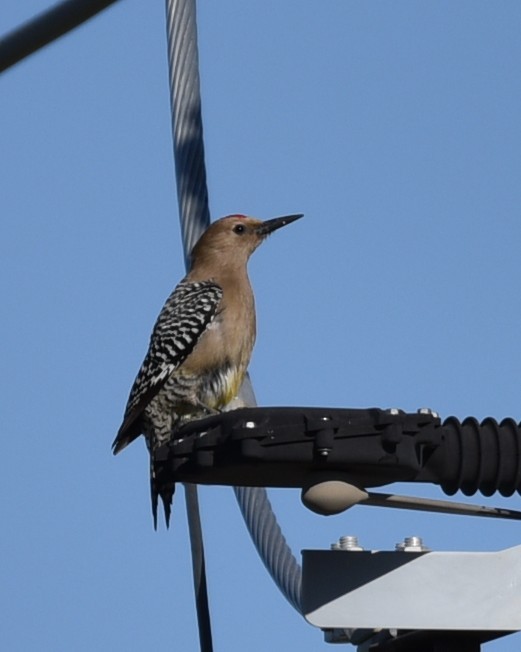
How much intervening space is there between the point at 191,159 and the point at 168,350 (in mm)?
2937

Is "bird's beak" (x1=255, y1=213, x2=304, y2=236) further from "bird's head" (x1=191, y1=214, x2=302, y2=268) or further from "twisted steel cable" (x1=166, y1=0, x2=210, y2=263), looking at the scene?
"twisted steel cable" (x1=166, y1=0, x2=210, y2=263)

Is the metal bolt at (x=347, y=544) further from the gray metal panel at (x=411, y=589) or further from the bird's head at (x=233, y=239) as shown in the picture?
the bird's head at (x=233, y=239)

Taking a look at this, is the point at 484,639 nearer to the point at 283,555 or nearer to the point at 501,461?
the point at 501,461

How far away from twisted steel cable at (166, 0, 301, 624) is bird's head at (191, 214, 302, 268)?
129 inches

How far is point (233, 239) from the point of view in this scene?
26.6ft

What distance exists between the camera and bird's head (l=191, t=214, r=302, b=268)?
802 cm

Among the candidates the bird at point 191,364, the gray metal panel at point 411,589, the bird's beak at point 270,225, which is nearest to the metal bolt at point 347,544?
the gray metal panel at point 411,589

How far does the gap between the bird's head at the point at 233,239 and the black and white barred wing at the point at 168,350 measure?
495 mm

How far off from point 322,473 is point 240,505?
77.3 inches

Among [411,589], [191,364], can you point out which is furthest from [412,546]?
[191,364]

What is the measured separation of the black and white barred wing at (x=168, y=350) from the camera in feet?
23.7

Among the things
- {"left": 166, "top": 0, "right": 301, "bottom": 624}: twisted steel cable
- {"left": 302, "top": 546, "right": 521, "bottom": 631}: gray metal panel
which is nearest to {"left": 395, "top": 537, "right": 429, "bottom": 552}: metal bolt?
{"left": 302, "top": 546, "right": 521, "bottom": 631}: gray metal panel

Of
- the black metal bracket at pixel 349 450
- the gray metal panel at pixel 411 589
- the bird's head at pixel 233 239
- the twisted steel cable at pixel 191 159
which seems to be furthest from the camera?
the bird's head at pixel 233 239

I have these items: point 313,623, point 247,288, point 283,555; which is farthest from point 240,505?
point 247,288
